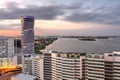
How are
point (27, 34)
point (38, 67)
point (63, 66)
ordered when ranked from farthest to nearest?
1. point (27, 34)
2. point (38, 67)
3. point (63, 66)

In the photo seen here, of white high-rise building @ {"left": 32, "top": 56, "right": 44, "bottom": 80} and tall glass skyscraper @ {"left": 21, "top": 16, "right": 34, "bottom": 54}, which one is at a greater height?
tall glass skyscraper @ {"left": 21, "top": 16, "right": 34, "bottom": 54}

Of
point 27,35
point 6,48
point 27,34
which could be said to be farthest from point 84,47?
point 27,35

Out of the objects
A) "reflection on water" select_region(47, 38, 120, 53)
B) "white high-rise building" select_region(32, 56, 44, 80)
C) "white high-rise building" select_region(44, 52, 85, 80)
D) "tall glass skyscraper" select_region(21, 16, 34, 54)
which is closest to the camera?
"white high-rise building" select_region(44, 52, 85, 80)

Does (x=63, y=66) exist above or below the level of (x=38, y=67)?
above

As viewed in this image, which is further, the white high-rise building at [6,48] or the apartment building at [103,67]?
the white high-rise building at [6,48]

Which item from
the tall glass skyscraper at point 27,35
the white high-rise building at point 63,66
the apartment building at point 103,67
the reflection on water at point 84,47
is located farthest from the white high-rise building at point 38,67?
the tall glass skyscraper at point 27,35

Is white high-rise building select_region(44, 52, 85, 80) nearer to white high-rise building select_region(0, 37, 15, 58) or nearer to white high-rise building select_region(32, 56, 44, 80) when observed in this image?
white high-rise building select_region(32, 56, 44, 80)

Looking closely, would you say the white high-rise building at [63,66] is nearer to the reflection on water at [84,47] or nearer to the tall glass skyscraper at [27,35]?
the reflection on water at [84,47]

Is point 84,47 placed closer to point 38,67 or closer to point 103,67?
point 38,67

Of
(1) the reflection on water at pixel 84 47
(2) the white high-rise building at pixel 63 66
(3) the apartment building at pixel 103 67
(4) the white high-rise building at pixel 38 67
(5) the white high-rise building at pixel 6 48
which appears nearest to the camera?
(3) the apartment building at pixel 103 67

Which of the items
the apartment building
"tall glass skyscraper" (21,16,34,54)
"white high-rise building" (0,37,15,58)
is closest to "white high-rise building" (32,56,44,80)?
the apartment building
